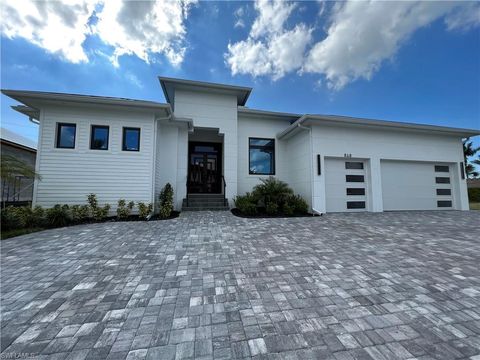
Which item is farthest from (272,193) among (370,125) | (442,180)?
(442,180)

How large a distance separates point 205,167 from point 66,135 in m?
5.63

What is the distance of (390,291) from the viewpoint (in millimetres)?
2355

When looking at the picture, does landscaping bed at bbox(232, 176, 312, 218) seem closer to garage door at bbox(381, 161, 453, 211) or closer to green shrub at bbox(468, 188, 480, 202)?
garage door at bbox(381, 161, 453, 211)

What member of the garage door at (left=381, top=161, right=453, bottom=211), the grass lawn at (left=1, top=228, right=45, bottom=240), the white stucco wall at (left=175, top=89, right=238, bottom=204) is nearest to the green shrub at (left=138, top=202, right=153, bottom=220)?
the white stucco wall at (left=175, top=89, right=238, bottom=204)

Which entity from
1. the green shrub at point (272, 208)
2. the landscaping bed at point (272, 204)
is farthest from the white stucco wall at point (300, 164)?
the green shrub at point (272, 208)

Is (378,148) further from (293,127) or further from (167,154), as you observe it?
(167,154)

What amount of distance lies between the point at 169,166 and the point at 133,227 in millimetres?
3439

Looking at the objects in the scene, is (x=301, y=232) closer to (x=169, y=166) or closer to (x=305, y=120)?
(x=305, y=120)

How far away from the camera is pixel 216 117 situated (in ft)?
28.8

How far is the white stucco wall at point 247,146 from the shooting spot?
933 cm

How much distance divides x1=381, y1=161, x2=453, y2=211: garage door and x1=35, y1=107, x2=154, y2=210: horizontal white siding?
10073 millimetres

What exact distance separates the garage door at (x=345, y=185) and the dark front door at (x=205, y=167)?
5.33 m

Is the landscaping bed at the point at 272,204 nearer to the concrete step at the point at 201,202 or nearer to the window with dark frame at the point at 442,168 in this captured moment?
the concrete step at the point at 201,202

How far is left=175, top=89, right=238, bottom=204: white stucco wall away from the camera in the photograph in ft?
27.8
